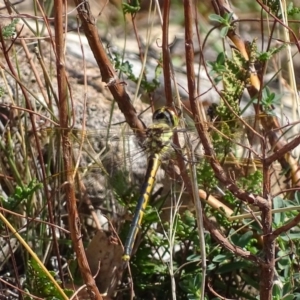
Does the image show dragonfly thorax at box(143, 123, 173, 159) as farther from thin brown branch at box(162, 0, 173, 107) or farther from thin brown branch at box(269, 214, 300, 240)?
thin brown branch at box(269, 214, 300, 240)

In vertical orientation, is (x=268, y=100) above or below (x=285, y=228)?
above

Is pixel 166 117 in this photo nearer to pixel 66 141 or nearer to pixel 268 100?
pixel 268 100

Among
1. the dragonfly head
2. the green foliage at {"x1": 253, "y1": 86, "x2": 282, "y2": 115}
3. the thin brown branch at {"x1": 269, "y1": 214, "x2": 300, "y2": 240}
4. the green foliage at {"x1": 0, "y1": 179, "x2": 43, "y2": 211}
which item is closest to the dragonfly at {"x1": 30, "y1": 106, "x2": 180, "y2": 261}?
the dragonfly head

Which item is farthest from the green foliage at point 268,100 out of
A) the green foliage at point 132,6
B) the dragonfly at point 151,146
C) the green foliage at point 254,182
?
the green foliage at point 132,6

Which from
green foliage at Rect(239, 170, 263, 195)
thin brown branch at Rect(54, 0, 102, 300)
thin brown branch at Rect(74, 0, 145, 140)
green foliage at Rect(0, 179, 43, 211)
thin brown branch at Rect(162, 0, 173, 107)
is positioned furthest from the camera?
green foliage at Rect(239, 170, 263, 195)

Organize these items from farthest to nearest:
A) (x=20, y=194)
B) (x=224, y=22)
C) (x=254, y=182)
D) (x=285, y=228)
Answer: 1. (x=254, y=182)
2. (x=20, y=194)
3. (x=224, y=22)
4. (x=285, y=228)

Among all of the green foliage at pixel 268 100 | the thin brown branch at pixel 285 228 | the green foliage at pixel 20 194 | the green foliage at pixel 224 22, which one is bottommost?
the thin brown branch at pixel 285 228

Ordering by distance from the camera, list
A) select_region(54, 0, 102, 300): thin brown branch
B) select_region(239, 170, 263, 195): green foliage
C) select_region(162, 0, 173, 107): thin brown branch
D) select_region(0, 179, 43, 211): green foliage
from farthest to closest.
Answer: select_region(239, 170, 263, 195): green foliage
select_region(0, 179, 43, 211): green foliage
select_region(162, 0, 173, 107): thin brown branch
select_region(54, 0, 102, 300): thin brown branch

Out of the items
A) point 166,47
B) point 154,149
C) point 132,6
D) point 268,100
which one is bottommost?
point 154,149

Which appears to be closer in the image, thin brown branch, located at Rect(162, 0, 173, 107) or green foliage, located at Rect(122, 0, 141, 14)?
thin brown branch, located at Rect(162, 0, 173, 107)

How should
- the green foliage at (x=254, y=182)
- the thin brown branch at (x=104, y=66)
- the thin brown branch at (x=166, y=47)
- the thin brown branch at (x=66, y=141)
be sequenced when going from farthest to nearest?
the green foliage at (x=254, y=182) → the thin brown branch at (x=104, y=66) → the thin brown branch at (x=166, y=47) → the thin brown branch at (x=66, y=141)

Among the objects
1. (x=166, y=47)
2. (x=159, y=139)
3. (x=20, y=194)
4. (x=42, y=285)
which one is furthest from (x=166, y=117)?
(x=42, y=285)

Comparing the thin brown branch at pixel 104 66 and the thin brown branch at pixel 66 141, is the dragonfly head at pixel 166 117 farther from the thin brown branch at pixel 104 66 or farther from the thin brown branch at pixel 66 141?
the thin brown branch at pixel 66 141

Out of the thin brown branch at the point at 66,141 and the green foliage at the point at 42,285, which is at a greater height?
the thin brown branch at the point at 66,141
